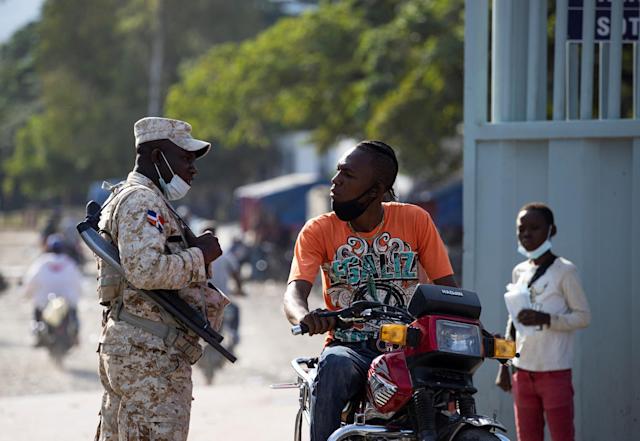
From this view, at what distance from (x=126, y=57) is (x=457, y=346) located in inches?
2110

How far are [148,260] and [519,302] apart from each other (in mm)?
2217

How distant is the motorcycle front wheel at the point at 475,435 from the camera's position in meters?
3.86

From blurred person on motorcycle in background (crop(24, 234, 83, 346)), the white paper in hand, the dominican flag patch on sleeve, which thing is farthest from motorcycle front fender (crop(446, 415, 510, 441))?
blurred person on motorcycle in background (crop(24, 234, 83, 346))

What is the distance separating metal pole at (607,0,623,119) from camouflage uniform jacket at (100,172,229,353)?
2.89 m

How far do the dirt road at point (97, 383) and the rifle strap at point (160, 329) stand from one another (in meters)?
2.81

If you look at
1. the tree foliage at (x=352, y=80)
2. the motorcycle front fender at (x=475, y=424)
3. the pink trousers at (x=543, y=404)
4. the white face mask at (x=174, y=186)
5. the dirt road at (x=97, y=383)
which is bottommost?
the dirt road at (x=97, y=383)

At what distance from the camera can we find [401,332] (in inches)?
153

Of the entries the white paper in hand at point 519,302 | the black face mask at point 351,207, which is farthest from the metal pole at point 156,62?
the black face mask at point 351,207

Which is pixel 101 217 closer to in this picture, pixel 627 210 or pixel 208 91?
pixel 627 210

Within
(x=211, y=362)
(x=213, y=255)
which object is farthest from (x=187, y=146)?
(x=211, y=362)

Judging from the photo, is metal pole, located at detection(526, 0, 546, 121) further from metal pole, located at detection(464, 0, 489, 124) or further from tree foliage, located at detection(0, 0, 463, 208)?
tree foliage, located at detection(0, 0, 463, 208)

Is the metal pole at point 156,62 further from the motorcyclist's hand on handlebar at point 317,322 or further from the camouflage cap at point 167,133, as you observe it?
the motorcyclist's hand on handlebar at point 317,322

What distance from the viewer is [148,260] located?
188 inches

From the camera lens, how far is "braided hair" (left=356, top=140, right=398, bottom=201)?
4.64 metres
